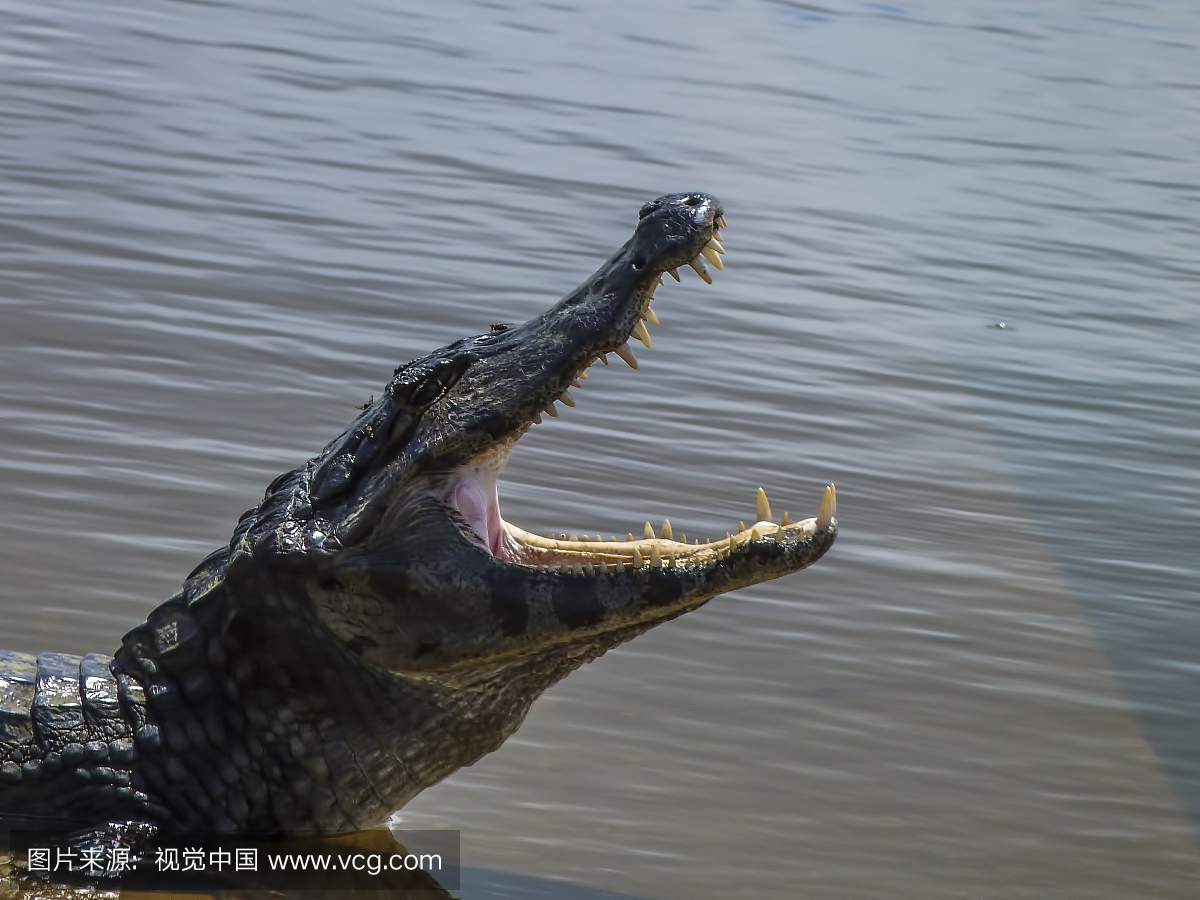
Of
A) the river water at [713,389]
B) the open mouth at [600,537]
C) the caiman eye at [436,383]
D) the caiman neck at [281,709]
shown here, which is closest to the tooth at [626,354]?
the open mouth at [600,537]

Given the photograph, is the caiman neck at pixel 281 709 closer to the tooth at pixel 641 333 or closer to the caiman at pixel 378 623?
the caiman at pixel 378 623

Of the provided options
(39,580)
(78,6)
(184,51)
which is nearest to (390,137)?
(184,51)

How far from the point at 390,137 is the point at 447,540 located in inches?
279

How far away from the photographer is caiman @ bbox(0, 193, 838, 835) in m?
3.37

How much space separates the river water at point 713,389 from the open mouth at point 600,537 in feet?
2.21

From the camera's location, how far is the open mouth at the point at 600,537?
3344 millimetres

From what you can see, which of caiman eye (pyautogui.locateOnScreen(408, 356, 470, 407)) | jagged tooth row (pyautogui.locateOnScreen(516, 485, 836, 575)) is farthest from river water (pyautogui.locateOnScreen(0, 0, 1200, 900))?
caiman eye (pyautogui.locateOnScreen(408, 356, 470, 407))

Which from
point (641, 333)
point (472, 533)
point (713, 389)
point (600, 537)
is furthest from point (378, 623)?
point (713, 389)

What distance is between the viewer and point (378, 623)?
339 cm

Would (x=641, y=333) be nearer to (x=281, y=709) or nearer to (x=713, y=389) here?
(x=281, y=709)

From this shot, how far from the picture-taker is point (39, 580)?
4.63 meters

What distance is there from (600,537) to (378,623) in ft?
1.69

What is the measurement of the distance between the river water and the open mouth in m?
0.67

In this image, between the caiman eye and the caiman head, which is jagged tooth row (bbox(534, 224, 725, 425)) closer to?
the caiman head
